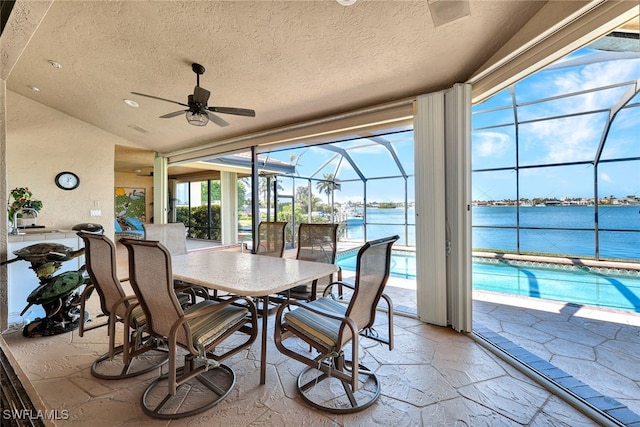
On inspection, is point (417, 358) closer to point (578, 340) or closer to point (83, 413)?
point (578, 340)

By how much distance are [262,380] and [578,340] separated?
9.70ft

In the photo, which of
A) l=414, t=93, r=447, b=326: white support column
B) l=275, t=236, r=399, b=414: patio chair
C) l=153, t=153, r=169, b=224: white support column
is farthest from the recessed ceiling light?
l=414, t=93, r=447, b=326: white support column

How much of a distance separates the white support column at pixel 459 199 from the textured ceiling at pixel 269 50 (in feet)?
1.09

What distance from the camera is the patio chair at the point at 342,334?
1.60m

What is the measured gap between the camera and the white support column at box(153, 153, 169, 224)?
21.5 feet

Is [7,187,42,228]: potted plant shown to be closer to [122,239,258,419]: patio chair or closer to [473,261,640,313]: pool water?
[122,239,258,419]: patio chair

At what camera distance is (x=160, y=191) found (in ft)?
21.8

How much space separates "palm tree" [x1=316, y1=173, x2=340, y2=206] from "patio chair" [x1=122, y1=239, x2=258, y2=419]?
7.49m

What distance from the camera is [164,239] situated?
332 centimetres

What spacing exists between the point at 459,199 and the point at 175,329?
2.60 metres

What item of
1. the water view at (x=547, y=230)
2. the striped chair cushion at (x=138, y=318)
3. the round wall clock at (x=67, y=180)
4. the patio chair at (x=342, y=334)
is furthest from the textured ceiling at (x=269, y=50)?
the water view at (x=547, y=230)

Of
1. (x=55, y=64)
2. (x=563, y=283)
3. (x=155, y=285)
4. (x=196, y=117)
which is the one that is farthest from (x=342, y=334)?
(x=563, y=283)

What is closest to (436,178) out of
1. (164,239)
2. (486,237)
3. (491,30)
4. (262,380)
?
(491,30)

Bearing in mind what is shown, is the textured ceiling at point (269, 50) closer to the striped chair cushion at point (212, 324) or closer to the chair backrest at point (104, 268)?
the chair backrest at point (104, 268)
